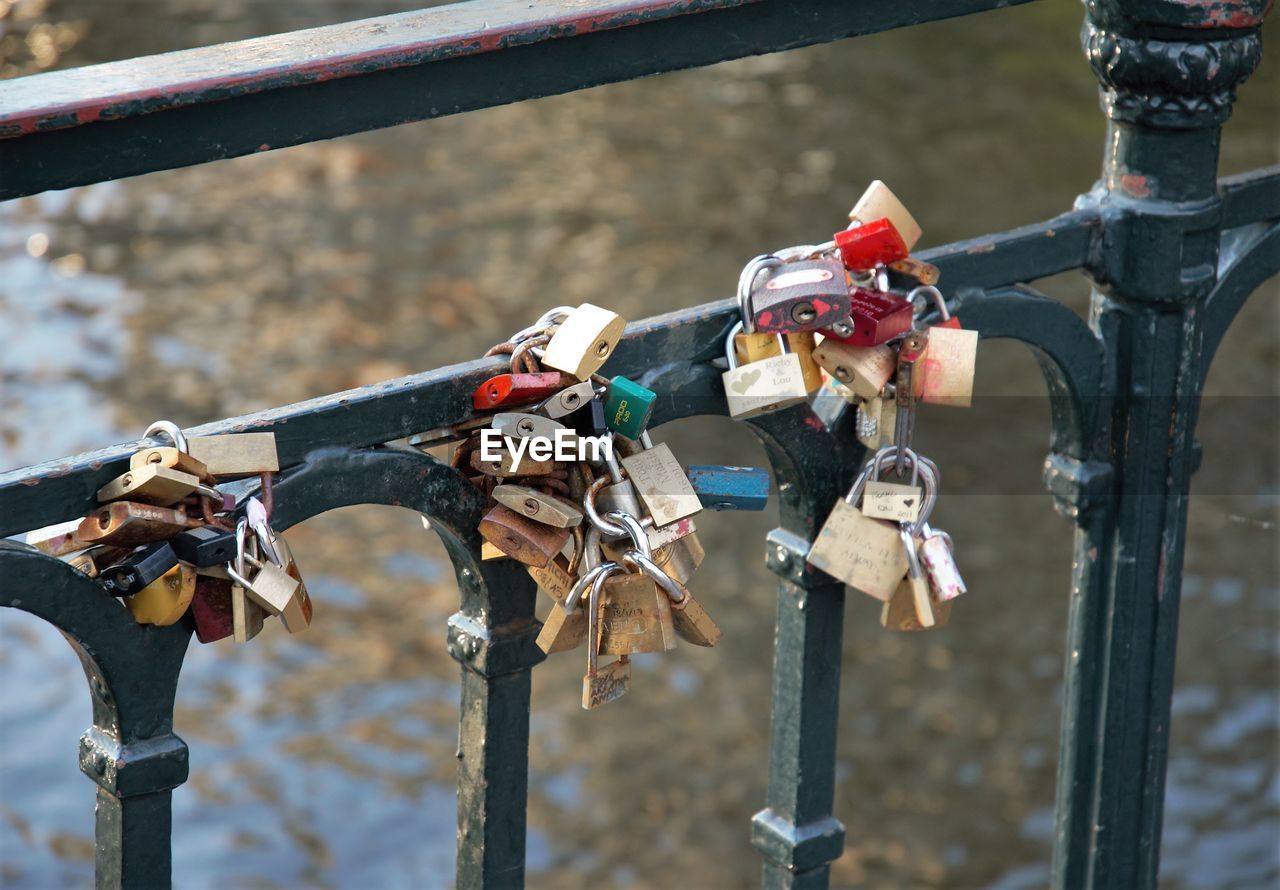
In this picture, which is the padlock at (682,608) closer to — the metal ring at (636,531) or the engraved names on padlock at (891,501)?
the metal ring at (636,531)

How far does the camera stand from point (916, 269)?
1032 mm

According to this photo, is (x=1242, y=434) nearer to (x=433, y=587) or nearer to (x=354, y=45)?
(x=433, y=587)

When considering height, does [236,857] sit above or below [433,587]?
below

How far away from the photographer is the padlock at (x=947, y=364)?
102cm

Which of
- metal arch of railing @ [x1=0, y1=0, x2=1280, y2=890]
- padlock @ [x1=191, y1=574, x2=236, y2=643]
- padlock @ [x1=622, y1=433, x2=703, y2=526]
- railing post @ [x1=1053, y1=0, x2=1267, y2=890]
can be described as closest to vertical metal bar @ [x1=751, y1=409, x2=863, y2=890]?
metal arch of railing @ [x1=0, y1=0, x2=1280, y2=890]

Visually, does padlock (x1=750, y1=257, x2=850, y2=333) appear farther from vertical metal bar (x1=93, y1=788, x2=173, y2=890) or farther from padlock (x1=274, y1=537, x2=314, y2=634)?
vertical metal bar (x1=93, y1=788, x2=173, y2=890)

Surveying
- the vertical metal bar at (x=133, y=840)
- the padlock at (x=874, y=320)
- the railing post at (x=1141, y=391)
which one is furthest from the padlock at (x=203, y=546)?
the railing post at (x=1141, y=391)

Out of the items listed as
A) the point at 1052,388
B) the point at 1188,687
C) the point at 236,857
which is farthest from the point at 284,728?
the point at 1052,388

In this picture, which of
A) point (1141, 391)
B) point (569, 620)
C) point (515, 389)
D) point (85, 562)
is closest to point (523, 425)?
point (515, 389)

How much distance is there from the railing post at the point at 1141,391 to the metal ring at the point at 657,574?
0.42 meters

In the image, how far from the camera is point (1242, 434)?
3947mm

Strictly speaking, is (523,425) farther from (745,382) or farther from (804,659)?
(804,659)

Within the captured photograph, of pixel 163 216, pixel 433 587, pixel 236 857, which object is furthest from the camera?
pixel 163 216

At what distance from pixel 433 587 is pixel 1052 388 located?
2319 millimetres
